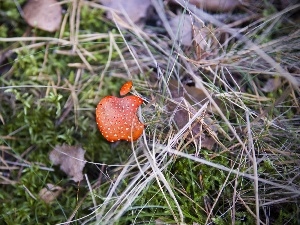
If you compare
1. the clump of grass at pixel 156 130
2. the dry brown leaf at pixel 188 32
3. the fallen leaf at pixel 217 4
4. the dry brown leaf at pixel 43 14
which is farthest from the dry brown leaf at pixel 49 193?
the fallen leaf at pixel 217 4

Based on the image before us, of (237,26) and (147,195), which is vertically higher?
(237,26)

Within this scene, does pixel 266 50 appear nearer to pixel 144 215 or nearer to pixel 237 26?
pixel 237 26

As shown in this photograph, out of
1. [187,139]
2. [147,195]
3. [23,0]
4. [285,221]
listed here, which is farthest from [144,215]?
[23,0]

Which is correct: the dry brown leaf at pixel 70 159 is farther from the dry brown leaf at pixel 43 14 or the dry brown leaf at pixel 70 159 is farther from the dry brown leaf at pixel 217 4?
the dry brown leaf at pixel 217 4

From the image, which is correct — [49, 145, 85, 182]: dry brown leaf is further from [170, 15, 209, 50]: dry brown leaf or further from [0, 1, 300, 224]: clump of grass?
[170, 15, 209, 50]: dry brown leaf

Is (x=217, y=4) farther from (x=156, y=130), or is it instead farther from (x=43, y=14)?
(x=43, y=14)
